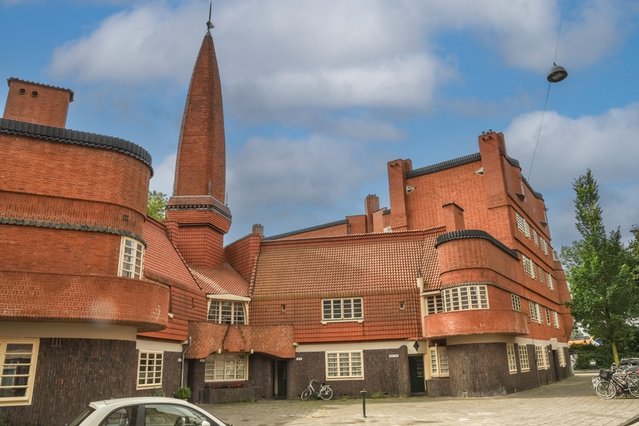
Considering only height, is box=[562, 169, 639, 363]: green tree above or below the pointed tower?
below

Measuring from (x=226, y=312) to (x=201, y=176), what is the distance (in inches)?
356

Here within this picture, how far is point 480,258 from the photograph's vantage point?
977 inches

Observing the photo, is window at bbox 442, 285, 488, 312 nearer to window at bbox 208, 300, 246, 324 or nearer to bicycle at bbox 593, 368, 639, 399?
bicycle at bbox 593, 368, 639, 399

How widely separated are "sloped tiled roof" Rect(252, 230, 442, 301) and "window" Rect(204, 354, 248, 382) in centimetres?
392

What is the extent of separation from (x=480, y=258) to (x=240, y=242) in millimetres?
15259

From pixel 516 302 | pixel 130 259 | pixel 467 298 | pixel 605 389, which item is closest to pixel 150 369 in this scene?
pixel 130 259

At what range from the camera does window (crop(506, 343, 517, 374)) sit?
85.4ft

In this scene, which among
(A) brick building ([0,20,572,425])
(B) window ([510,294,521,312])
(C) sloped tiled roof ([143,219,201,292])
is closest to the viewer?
(A) brick building ([0,20,572,425])

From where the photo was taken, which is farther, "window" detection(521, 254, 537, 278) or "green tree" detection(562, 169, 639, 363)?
"window" detection(521, 254, 537, 278)

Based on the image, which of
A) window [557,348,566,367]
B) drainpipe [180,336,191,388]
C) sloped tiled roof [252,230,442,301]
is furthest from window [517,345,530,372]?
drainpipe [180,336,191,388]

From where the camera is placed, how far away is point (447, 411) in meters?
18.5

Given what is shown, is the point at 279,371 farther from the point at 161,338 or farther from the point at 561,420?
the point at 561,420

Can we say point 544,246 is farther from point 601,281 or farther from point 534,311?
point 601,281

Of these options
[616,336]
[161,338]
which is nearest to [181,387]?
[161,338]
